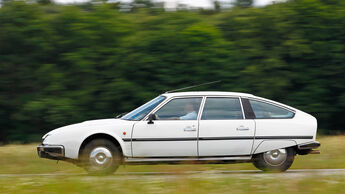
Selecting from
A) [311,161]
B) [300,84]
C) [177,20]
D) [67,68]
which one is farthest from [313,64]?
[311,161]

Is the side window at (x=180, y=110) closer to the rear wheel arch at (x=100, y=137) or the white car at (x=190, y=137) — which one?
the white car at (x=190, y=137)

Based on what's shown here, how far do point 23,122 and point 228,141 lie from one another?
16.7m

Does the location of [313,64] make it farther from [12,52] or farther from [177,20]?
[12,52]

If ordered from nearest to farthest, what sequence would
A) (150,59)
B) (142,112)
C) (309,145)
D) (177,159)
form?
(177,159) < (309,145) < (142,112) < (150,59)

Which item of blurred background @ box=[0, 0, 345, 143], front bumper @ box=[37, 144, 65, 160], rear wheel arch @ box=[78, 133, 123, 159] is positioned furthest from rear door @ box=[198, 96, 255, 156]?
blurred background @ box=[0, 0, 345, 143]

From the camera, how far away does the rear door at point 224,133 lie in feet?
28.1

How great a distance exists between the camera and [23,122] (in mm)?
23297

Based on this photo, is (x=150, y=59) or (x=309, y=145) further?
(x=150, y=59)

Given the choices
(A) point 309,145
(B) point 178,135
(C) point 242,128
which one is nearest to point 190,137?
(B) point 178,135

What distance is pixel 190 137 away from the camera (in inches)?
336

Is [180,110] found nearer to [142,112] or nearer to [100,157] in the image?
[142,112]

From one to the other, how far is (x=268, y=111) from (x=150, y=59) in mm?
14063

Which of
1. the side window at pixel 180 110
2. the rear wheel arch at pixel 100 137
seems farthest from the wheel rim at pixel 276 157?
the rear wheel arch at pixel 100 137

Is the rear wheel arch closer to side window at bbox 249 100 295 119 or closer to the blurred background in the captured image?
side window at bbox 249 100 295 119
